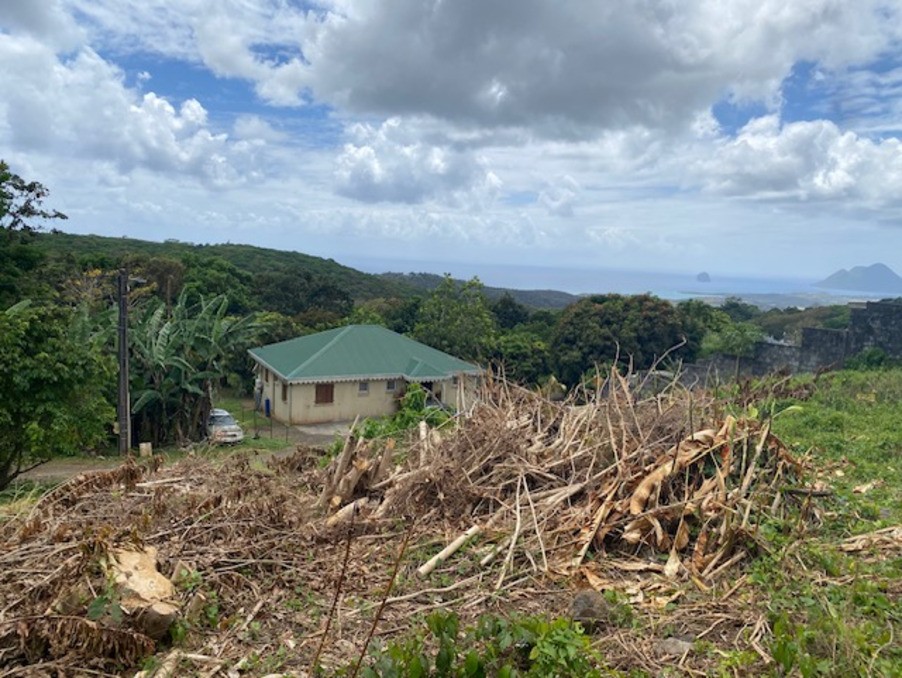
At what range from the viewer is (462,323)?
30.3 meters

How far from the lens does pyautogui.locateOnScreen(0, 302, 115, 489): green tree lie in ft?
37.7

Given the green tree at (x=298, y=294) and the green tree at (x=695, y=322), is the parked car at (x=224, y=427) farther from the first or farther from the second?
the green tree at (x=298, y=294)

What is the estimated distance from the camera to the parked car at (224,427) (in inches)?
711

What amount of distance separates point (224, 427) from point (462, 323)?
44.5 feet

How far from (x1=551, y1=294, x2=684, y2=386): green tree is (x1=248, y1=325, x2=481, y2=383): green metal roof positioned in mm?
6259

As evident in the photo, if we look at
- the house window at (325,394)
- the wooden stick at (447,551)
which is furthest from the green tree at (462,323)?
the wooden stick at (447,551)

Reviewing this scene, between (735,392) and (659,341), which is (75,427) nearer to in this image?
(735,392)

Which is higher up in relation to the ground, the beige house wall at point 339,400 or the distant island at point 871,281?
the distant island at point 871,281

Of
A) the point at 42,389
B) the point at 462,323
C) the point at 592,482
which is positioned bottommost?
the point at 42,389

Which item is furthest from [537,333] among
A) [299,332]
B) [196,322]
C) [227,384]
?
[196,322]

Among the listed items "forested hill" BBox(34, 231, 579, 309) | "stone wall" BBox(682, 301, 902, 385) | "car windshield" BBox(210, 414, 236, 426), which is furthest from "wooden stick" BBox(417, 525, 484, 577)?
"forested hill" BBox(34, 231, 579, 309)

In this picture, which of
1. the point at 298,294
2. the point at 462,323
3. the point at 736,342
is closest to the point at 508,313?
A: the point at 462,323

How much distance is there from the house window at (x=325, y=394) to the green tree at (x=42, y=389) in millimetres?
10590

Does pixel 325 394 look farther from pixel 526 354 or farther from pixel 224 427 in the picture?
pixel 526 354
